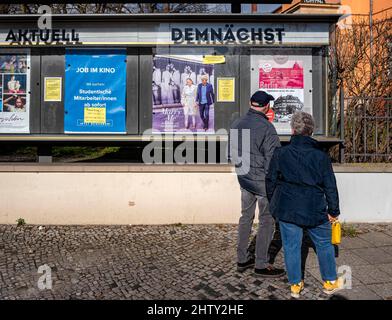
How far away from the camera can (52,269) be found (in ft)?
15.3

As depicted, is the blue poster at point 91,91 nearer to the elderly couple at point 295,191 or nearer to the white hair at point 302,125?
the elderly couple at point 295,191

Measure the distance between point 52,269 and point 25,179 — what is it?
2.10 meters

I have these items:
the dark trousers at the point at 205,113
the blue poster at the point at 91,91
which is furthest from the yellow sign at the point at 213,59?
the blue poster at the point at 91,91

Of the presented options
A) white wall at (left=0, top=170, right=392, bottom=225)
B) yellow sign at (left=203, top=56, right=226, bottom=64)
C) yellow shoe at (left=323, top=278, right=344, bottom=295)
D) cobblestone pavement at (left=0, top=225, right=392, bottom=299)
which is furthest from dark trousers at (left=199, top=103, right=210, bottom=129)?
yellow shoe at (left=323, top=278, right=344, bottom=295)

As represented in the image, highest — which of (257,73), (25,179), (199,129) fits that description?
(257,73)

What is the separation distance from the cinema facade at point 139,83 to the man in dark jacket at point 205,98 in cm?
4

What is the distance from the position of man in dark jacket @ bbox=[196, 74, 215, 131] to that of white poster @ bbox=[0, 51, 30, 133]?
2654mm

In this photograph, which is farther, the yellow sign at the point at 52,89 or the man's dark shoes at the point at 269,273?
the yellow sign at the point at 52,89

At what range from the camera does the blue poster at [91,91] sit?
21.5 feet

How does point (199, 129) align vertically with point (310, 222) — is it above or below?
above

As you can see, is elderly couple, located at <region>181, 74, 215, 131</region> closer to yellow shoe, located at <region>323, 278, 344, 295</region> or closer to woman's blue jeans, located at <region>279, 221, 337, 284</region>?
woman's blue jeans, located at <region>279, 221, 337, 284</region>

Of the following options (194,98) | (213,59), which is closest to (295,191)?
(194,98)

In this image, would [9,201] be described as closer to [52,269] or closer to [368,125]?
[52,269]
